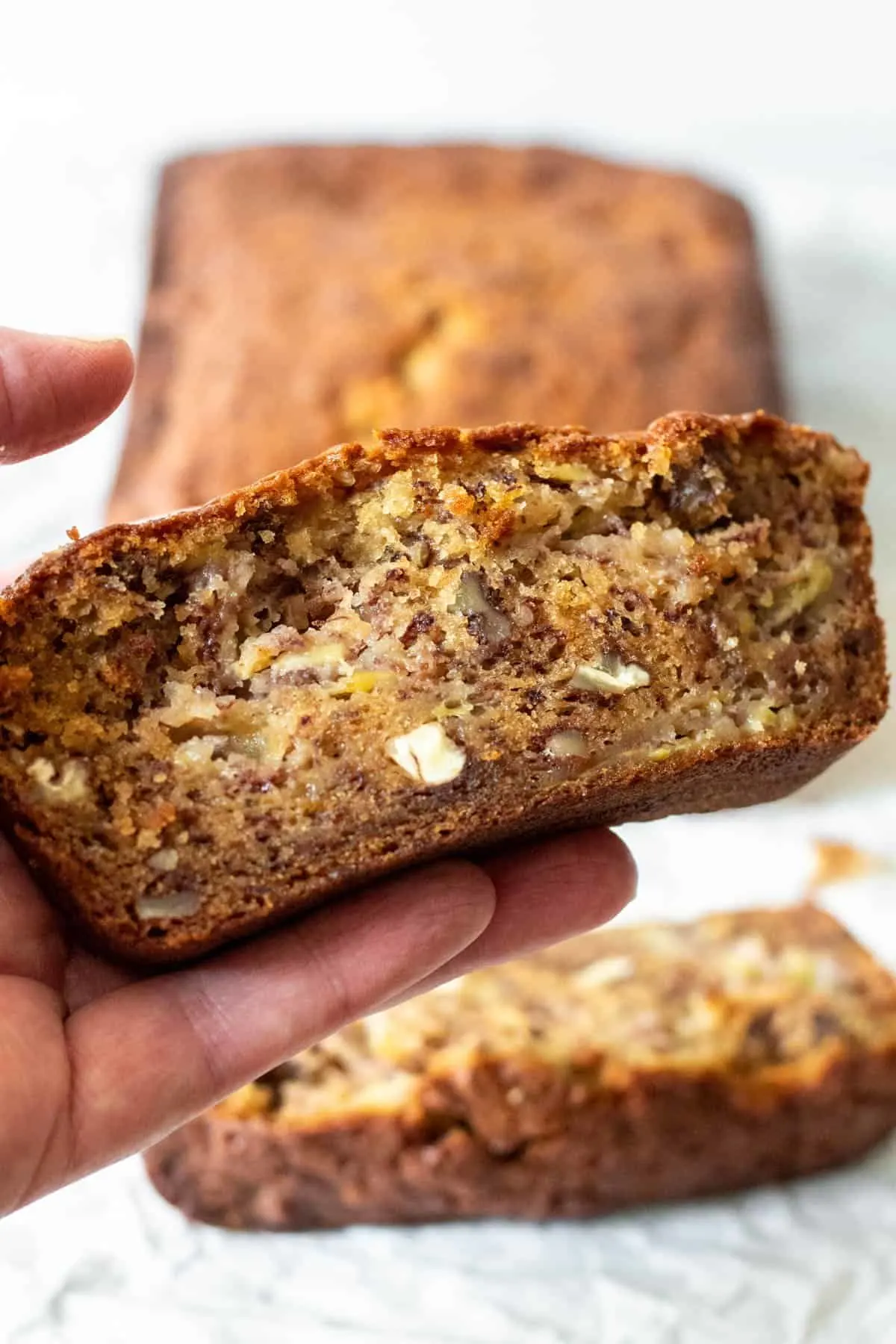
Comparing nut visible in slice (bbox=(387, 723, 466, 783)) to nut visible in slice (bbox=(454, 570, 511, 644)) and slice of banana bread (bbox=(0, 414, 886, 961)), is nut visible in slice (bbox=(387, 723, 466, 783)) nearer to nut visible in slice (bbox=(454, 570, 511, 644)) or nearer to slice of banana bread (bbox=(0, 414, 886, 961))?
slice of banana bread (bbox=(0, 414, 886, 961))

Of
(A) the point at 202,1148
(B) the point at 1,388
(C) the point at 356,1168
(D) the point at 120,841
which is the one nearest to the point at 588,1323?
(C) the point at 356,1168

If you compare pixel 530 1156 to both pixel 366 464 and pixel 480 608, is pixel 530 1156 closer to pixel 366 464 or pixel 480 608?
pixel 480 608

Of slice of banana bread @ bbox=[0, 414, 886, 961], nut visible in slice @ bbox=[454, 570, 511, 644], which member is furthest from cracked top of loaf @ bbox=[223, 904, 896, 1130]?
nut visible in slice @ bbox=[454, 570, 511, 644]

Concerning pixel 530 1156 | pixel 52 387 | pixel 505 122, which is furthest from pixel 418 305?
pixel 530 1156

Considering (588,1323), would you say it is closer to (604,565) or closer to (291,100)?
(604,565)

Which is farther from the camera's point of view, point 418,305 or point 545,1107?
point 418,305

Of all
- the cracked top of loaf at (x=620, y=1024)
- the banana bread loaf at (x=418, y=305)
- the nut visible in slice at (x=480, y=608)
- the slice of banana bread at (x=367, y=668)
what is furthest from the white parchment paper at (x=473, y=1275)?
the banana bread loaf at (x=418, y=305)

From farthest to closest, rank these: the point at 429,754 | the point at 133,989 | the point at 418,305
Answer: the point at 418,305
the point at 133,989
the point at 429,754
